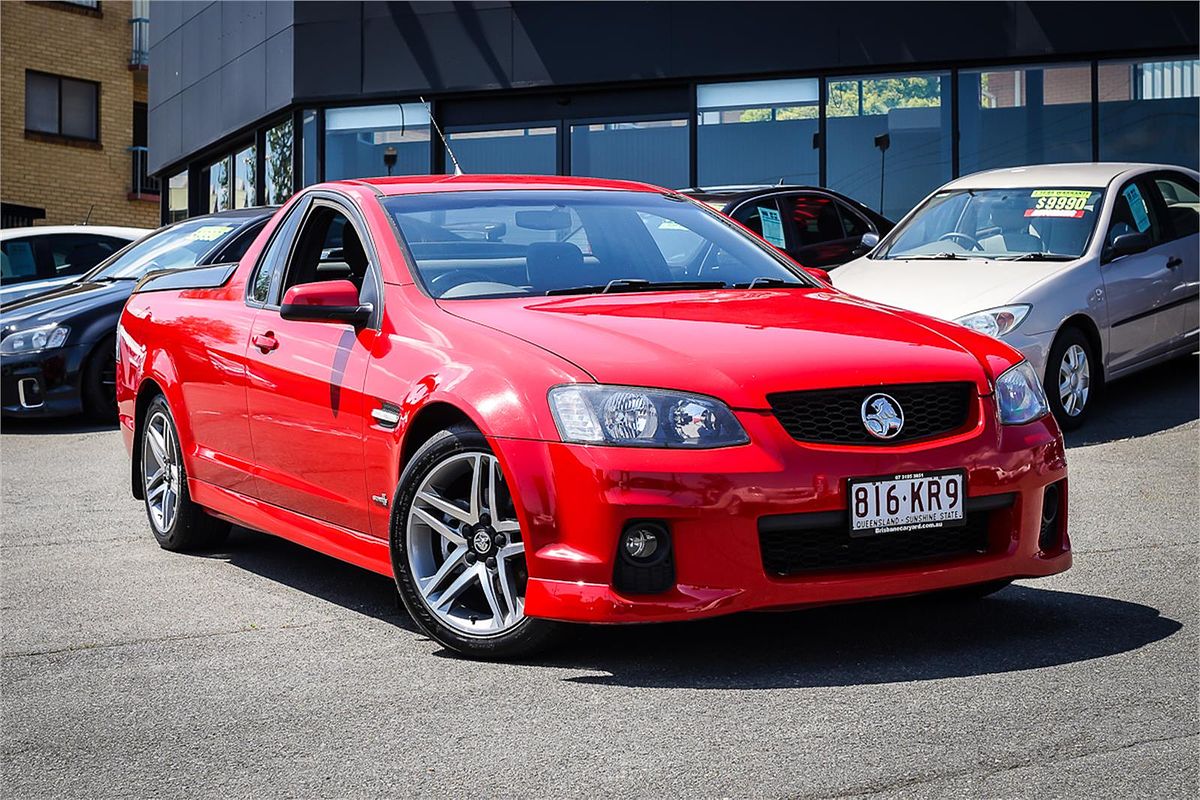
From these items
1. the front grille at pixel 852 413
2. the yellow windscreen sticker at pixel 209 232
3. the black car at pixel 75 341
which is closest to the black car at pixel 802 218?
the yellow windscreen sticker at pixel 209 232

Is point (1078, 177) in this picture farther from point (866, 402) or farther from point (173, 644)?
point (173, 644)

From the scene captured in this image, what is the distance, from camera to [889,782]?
3.70 meters

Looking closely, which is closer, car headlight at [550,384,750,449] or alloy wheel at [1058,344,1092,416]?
car headlight at [550,384,750,449]

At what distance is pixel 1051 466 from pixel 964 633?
22.7 inches

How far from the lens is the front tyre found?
4.93 metres

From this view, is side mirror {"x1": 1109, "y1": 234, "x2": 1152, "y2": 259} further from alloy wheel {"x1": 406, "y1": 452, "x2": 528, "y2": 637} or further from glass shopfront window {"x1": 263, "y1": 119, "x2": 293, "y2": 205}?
glass shopfront window {"x1": 263, "y1": 119, "x2": 293, "y2": 205}

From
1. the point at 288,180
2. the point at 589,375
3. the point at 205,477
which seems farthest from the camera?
the point at 288,180

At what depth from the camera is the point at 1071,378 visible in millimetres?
10047

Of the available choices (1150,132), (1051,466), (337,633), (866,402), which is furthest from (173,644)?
(1150,132)

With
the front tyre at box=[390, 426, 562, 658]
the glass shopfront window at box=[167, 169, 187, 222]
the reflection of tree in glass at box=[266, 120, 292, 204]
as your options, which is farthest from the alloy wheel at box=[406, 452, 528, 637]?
the glass shopfront window at box=[167, 169, 187, 222]

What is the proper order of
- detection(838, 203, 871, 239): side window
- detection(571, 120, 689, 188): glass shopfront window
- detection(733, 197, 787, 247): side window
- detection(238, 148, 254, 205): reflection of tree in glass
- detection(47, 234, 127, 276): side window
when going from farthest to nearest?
detection(238, 148, 254, 205): reflection of tree in glass, detection(571, 120, 689, 188): glass shopfront window, detection(47, 234, 127, 276): side window, detection(838, 203, 871, 239): side window, detection(733, 197, 787, 247): side window

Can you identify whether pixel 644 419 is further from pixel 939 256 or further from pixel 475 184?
pixel 939 256

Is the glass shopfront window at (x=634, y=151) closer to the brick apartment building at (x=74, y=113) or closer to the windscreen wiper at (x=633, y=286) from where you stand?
the windscreen wiper at (x=633, y=286)

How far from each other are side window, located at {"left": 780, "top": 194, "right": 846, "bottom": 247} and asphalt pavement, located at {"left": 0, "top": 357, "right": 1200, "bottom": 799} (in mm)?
6923
